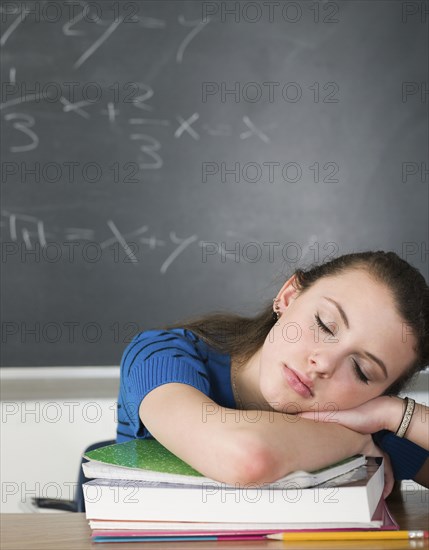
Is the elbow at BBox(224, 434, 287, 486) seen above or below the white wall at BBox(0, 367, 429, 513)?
above

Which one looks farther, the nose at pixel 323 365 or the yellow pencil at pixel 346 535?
the nose at pixel 323 365

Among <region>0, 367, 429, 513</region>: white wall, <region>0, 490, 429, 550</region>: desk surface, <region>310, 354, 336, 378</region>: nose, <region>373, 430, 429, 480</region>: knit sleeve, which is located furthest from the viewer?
<region>0, 367, 429, 513</region>: white wall

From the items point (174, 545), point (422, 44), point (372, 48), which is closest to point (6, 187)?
point (372, 48)

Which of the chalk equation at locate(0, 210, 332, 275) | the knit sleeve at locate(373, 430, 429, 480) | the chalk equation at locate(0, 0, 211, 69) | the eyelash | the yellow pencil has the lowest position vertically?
the knit sleeve at locate(373, 430, 429, 480)

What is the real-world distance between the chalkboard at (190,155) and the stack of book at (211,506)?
1495 millimetres

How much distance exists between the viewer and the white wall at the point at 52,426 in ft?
7.87

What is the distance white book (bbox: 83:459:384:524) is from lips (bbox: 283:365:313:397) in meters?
0.29

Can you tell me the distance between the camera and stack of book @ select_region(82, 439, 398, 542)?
888 mm

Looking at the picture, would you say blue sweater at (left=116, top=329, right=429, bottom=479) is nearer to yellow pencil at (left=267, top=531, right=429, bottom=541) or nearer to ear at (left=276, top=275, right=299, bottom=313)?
ear at (left=276, top=275, right=299, bottom=313)

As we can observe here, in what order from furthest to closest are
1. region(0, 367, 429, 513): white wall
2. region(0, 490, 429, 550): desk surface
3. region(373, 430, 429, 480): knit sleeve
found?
region(0, 367, 429, 513): white wall → region(373, 430, 429, 480): knit sleeve → region(0, 490, 429, 550): desk surface

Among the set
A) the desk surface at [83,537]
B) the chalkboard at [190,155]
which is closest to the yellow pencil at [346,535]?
the desk surface at [83,537]

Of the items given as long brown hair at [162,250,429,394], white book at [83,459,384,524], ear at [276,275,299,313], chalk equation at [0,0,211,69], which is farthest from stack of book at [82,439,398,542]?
chalk equation at [0,0,211,69]

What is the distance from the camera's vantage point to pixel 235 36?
2.43 metres

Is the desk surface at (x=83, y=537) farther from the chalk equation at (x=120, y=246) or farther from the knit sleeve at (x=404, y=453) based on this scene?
the chalk equation at (x=120, y=246)
